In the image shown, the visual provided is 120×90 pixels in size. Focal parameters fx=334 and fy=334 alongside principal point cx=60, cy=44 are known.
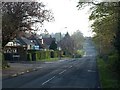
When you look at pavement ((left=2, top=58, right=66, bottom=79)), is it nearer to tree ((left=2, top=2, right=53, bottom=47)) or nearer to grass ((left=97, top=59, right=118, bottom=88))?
tree ((left=2, top=2, right=53, bottom=47))

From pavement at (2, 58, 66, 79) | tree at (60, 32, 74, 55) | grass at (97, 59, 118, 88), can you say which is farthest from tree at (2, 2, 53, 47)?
tree at (60, 32, 74, 55)

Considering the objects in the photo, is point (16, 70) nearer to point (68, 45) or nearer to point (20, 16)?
point (20, 16)

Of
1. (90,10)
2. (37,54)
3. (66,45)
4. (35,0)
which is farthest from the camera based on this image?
(66,45)

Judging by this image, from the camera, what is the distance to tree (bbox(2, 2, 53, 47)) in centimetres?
3846

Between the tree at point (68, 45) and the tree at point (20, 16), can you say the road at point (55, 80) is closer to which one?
the tree at point (20, 16)

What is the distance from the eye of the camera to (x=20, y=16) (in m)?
40.1

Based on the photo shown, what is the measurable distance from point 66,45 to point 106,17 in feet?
336

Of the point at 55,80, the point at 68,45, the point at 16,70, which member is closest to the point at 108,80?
the point at 55,80

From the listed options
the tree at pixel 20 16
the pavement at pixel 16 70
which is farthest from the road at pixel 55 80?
the tree at pixel 20 16

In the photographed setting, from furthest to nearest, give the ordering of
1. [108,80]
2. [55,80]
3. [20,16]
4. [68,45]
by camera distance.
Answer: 1. [68,45]
2. [20,16]
3. [55,80]
4. [108,80]

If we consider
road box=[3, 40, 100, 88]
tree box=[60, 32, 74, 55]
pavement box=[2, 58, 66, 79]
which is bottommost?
road box=[3, 40, 100, 88]

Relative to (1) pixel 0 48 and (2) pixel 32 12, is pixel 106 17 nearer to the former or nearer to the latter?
(2) pixel 32 12

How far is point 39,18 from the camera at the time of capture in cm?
4144

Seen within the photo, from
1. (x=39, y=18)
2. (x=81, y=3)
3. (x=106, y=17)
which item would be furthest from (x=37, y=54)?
(x=81, y=3)
